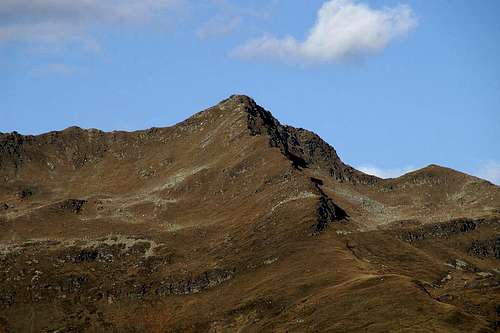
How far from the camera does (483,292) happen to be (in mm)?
197000

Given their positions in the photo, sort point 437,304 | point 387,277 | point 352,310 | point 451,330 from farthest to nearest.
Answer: point 387,277 → point 352,310 → point 437,304 → point 451,330

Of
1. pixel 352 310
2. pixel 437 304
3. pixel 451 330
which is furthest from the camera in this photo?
pixel 352 310

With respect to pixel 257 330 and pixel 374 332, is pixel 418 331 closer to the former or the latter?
pixel 374 332

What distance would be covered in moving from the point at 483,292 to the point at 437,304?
111 feet

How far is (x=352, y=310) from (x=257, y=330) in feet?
91.9

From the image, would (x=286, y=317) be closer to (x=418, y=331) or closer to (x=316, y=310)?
(x=316, y=310)

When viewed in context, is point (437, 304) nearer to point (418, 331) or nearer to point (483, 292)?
point (418, 331)

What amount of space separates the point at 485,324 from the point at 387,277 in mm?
35176

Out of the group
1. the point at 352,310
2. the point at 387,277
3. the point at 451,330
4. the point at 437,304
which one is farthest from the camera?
the point at 387,277

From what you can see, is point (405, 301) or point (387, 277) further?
point (387, 277)

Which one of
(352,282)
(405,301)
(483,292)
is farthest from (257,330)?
(483,292)

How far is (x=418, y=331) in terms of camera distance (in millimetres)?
156750

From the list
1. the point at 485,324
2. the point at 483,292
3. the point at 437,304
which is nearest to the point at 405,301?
the point at 437,304

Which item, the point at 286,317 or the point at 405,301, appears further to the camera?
the point at 286,317
